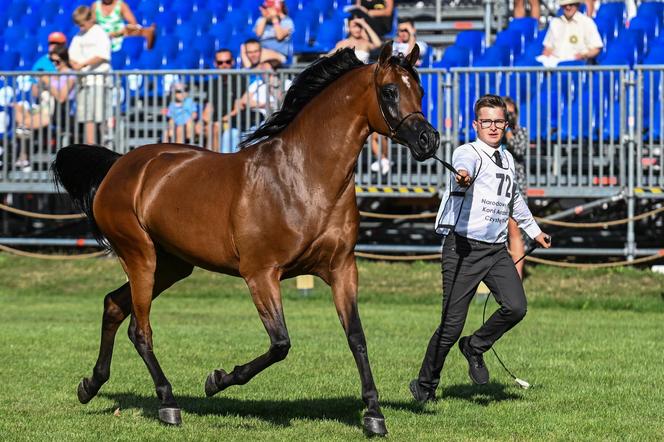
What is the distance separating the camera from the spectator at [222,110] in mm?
17125

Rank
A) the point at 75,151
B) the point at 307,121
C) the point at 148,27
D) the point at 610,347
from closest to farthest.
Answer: the point at 307,121, the point at 75,151, the point at 610,347, the point at 148,27

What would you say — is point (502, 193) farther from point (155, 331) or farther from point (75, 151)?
point (155, 331)

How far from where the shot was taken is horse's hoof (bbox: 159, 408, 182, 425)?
7.85 metres

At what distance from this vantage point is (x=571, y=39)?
17.9 meters

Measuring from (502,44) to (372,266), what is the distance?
12.8 feet

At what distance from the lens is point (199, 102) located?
695 inches

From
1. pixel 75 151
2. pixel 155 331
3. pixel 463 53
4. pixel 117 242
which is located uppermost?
pixel 463 53

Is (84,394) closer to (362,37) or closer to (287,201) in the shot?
(287,201)

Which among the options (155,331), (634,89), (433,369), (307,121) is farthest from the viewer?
(634,89)

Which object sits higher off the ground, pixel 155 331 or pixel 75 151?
pixel 75 151

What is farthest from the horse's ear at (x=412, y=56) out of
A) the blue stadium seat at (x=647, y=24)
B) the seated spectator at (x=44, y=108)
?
the blue stadium seat at (x=647, y=24)

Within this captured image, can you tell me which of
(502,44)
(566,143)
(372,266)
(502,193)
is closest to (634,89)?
(566,143)

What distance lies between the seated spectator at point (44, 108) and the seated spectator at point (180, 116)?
1515 millimetres

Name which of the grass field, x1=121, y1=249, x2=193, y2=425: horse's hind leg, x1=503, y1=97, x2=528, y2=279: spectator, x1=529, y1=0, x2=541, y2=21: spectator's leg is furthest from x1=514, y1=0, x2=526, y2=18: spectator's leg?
x1=121, y1=249, x2=193, y2=425: horse's hind leg
